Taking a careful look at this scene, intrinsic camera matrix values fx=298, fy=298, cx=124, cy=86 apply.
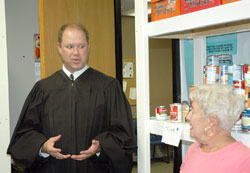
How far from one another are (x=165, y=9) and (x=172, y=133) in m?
0.62

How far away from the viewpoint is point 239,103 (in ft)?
3.69

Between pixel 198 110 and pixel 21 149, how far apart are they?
120 cm

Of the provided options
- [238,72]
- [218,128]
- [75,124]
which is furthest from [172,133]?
[75,124]

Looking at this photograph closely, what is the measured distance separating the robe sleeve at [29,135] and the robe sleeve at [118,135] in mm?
401

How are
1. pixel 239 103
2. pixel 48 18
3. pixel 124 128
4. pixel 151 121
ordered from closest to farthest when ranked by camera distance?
1. pixel 239 103
2. pixel 151 121
3. pixel 124 128
4. pixel 48 18

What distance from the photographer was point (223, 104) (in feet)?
3.68

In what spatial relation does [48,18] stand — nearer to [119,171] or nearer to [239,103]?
[119,171]

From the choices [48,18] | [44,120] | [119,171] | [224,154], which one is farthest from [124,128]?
[48,18]

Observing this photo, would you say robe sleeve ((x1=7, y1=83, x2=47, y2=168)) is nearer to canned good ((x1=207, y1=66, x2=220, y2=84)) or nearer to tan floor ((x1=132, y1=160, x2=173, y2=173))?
canned good ((x1=207, y1=66, x2=220, y2=84))

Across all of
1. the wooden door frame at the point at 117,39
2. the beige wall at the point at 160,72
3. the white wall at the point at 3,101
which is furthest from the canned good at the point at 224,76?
the beige wall at the point at 160,72

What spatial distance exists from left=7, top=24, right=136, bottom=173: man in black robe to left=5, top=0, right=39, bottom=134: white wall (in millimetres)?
2720

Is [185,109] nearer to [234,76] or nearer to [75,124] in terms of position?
[234,76]

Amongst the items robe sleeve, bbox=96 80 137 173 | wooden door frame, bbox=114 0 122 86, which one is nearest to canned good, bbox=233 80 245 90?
robe sleeve, bbox=96 80 137 173

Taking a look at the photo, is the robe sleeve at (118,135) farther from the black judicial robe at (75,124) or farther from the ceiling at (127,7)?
the ceiling at (127,7)
